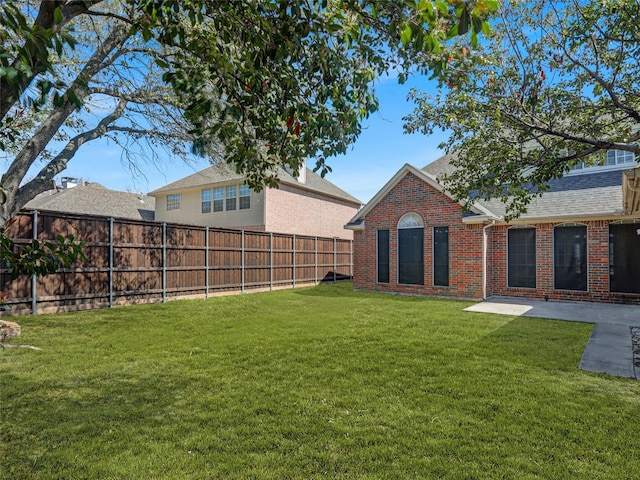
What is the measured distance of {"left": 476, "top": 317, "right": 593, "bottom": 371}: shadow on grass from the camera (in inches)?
210

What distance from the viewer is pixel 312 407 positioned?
12.3ft

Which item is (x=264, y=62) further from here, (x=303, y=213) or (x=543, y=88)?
(x=303, y=213)

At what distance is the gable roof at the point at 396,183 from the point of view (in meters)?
12.0

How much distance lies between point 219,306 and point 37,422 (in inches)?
293

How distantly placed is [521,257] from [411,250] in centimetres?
378

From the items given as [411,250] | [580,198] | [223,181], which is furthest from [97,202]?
[580,198]

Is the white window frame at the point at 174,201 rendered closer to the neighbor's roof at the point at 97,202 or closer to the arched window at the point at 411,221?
the neighbor's roof at the point at 97,202

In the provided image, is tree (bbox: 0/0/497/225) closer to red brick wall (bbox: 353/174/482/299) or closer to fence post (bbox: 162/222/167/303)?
fence post (bbox: 162/222/167/303)

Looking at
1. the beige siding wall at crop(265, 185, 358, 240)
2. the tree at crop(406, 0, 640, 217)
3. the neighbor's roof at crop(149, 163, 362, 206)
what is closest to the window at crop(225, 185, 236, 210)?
the neighbor's roof at crop(149, 163, 362, 206)

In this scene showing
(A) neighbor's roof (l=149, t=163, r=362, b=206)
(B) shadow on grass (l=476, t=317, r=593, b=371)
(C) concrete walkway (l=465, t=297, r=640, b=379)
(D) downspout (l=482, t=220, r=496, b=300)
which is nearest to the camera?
(C) concrete walkway (l=465, t=297, r=640, b=379)

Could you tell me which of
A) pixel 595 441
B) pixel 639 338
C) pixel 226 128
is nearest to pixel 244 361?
pixel 226 128

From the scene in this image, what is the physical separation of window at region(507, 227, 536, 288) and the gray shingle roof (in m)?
0.71

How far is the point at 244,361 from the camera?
531 cm

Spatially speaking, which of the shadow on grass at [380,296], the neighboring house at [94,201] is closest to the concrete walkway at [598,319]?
the shadow on grass at [380,296]
